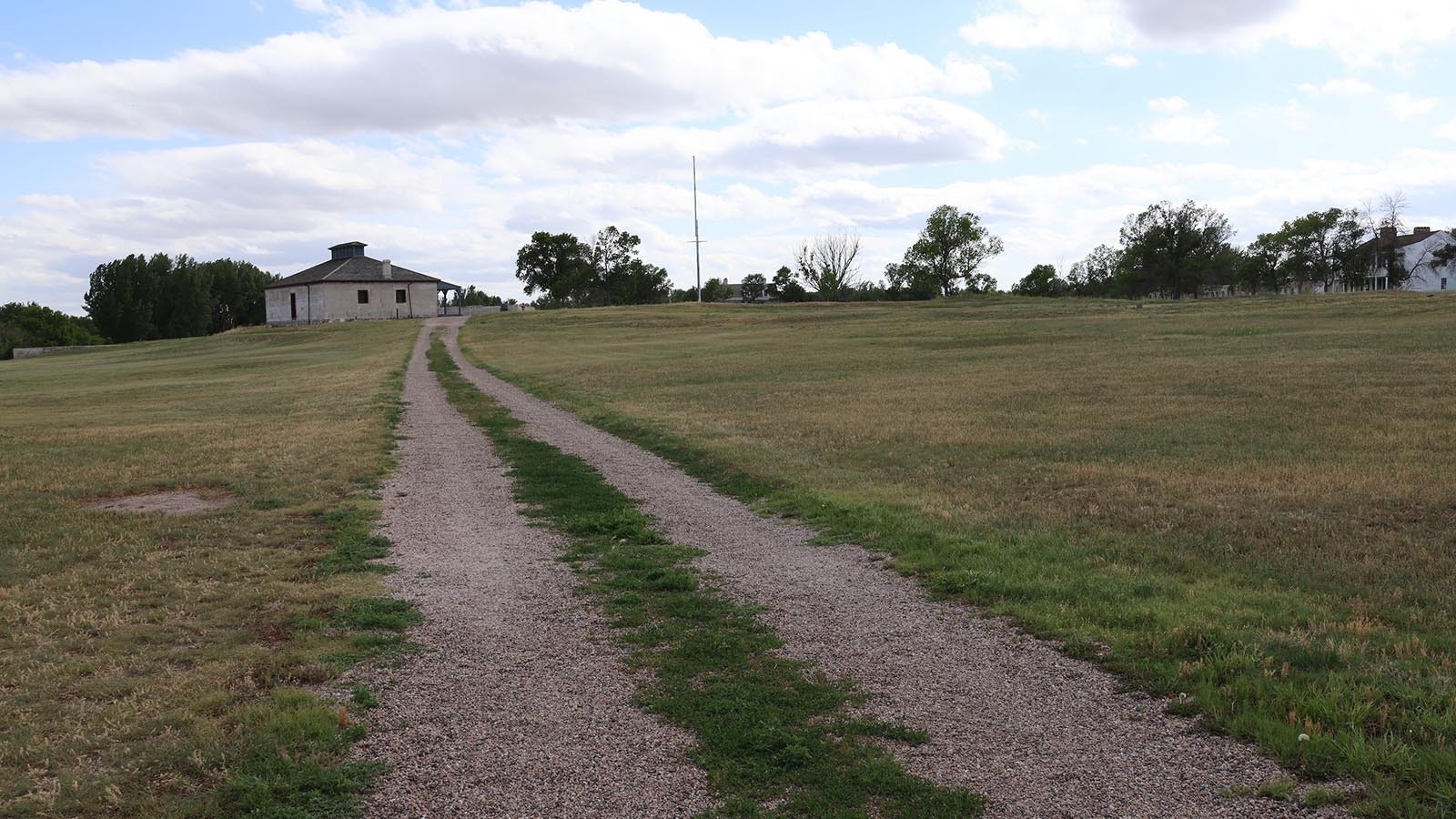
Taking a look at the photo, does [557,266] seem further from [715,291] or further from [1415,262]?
[1415,262]

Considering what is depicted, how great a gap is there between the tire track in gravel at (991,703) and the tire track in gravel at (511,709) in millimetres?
1283

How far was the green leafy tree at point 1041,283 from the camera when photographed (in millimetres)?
155750

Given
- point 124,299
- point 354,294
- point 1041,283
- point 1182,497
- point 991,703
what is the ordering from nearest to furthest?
point 991,703
point 1182,497
point 354,294
point 124,299
point 1041,283

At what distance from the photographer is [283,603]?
830 centimetres

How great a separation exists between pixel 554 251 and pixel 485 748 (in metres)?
124

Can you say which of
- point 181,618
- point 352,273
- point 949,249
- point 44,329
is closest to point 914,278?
point 949,249

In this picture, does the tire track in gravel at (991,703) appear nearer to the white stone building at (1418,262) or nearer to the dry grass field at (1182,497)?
the dry grass field at (1182,497)

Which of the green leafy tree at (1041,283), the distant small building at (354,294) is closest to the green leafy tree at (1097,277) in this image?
the green leafy tree at (1041,283)

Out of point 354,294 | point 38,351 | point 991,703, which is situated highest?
point 354,294

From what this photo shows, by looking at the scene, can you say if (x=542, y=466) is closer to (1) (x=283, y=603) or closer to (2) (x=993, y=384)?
(1) (x=283, y=603)

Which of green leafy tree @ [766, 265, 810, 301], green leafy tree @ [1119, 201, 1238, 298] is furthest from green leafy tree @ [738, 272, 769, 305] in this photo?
green leafy tree @ [1119, 201, 1238, 298]

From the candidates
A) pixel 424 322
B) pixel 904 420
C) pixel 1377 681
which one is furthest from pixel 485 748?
pixel 424 322

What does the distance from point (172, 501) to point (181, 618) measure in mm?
5912

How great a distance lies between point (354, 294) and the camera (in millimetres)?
89438
